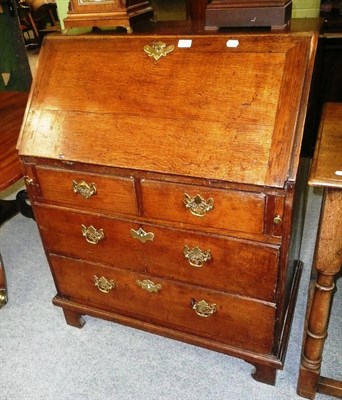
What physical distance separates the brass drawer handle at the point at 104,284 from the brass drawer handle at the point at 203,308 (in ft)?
1.20

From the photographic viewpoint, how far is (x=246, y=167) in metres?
1.16

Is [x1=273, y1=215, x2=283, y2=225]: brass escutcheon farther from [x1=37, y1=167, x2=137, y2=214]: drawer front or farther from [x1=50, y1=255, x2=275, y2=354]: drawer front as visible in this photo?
[x1=37, y1=167, x2=137, y2=214]: drawer front

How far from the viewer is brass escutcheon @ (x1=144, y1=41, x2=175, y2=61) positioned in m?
1.32

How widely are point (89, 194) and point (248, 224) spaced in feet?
1.90

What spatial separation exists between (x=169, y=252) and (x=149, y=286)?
8.5 inches

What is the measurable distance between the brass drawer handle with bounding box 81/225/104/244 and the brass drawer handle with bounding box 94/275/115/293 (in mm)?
195

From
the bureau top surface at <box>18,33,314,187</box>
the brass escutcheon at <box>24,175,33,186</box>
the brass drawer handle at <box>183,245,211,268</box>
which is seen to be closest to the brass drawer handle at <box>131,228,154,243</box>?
the brass drawer handle at <box>183,245,211,268</box>

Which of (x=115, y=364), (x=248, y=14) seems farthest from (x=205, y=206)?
(x=115, y=364)

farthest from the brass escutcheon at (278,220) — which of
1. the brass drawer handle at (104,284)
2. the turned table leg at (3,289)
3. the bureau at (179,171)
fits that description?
→ the turned table leg at (3,289)

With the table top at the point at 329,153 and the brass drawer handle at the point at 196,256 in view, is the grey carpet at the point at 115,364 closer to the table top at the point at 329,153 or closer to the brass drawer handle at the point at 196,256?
the brass drawer handle at the point at 196,256

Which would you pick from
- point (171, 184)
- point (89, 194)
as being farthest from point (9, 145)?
point (171, 184)

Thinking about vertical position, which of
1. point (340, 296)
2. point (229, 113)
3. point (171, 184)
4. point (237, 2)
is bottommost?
point (340, 296)

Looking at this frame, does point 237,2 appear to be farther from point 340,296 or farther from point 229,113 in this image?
point 340,296

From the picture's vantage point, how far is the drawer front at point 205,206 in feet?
3.95
